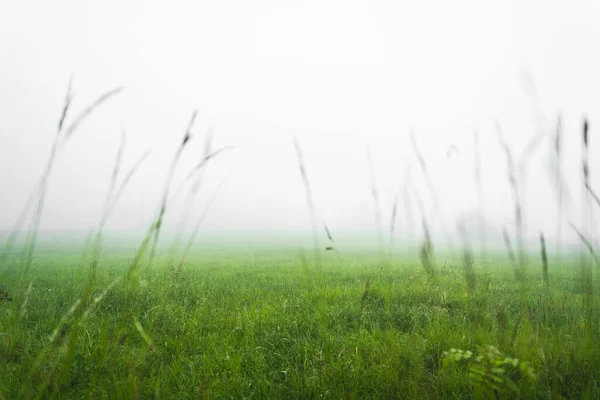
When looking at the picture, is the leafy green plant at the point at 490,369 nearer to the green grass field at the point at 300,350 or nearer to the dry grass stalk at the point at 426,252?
the green grass field at the point at 300,350

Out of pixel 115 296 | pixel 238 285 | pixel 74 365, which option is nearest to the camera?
pixel 74 365

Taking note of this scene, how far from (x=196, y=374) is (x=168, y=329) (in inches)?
60.7

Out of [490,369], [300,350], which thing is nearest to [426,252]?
[490,369]

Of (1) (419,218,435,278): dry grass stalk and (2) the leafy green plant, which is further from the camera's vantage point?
(1) (419,218,435,278): dry grass stalk

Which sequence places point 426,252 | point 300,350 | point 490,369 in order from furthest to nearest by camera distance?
point 300,350, point 426,252, point 490,369

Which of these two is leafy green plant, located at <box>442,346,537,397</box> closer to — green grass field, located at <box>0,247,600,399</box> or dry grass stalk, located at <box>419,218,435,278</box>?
green grass field, located at <box>0,247,600,399</box>

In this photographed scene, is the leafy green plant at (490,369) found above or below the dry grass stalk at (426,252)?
below

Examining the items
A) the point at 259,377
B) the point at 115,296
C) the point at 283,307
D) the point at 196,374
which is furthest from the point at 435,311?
the point at 115,296

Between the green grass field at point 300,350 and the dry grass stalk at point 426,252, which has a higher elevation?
the dry grass stalk at point 426,252

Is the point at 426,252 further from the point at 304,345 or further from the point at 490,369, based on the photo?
the point at 304,345

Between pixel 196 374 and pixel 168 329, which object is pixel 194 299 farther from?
pixel 196 374

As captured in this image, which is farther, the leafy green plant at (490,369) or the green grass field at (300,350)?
the green grass field at (300,350)

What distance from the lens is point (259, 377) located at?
2723 millimetres

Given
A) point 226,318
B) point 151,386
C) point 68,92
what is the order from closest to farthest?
point 68,92 → point 151,386 → point 226,318
